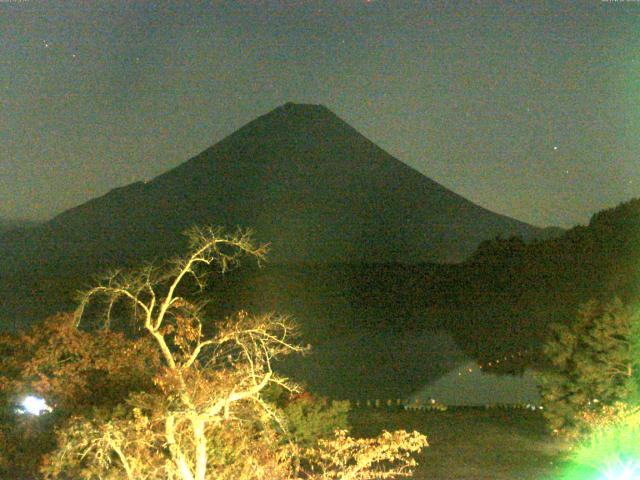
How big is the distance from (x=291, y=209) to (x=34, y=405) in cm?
10375

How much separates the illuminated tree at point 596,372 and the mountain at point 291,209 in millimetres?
79812

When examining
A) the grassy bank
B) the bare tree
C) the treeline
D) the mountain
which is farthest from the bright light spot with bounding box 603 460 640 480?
the mountain

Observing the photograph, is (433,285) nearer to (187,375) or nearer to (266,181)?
(187,375)

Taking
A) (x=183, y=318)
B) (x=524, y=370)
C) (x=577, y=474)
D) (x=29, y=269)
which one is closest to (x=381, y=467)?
(x=577, y=474)

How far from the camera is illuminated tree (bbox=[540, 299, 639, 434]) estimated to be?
10.2 m

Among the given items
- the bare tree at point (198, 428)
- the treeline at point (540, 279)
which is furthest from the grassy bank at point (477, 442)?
the treeline at point (540, 279)

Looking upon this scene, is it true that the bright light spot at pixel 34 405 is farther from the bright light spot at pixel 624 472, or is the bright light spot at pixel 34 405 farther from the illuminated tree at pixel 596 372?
the illuminated tree at pixel 596 372

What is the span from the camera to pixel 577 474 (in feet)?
28.1

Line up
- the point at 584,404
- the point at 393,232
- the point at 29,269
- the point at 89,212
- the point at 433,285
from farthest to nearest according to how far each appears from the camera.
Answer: the point at 89,212 < the point at 393,232 < the point at 29,269 < the point at 433,285 < the point at 584,404

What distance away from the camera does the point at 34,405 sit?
809 cm

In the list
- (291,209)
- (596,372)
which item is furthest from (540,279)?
(291,209)

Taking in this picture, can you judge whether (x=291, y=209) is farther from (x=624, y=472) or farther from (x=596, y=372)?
(x=624, y=472)

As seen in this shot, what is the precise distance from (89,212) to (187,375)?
112 m

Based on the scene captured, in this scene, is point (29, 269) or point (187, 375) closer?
point (187, 375)
